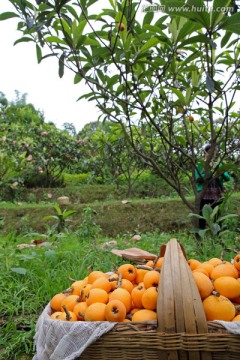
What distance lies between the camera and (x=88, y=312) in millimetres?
1029

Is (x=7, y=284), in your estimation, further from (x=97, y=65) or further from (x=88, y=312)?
(x=97, y=65)

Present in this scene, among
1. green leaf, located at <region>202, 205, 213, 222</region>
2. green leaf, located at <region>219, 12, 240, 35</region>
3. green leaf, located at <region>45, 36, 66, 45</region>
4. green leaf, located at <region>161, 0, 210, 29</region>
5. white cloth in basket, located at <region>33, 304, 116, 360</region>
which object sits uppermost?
green leaf, located at <region>161, 0, 210, 29</region>

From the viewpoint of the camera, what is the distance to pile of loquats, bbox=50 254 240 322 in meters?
0.97

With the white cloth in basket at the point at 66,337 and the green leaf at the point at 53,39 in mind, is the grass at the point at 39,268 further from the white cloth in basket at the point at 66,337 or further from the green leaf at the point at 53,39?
the green leaf at the point at 53,39

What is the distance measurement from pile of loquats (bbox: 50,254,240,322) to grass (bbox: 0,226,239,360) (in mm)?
304

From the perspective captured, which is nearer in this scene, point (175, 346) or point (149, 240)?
point (175, 346)

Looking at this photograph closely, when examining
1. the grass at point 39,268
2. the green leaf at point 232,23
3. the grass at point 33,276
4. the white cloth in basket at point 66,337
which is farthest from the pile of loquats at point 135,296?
the green leaf at point 232,23

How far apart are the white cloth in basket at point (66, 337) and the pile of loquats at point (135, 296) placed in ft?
0.13

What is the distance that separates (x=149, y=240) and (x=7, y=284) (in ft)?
3.90

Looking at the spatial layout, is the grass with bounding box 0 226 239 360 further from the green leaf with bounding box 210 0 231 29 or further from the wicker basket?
the green leaf with bounding box 210 0 231 29

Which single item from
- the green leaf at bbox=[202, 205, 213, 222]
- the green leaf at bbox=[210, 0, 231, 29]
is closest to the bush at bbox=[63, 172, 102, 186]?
the green leaf at bbox=[202, 205, 213, 222]

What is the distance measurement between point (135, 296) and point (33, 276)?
3.05 ft

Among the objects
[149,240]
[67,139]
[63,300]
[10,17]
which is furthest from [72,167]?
[63,300]

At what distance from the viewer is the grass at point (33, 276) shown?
1.43 m
